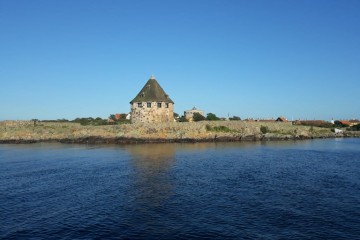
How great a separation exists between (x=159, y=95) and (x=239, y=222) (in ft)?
165

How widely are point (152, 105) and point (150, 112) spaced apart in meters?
1.36

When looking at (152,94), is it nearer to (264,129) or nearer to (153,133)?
(153,133)

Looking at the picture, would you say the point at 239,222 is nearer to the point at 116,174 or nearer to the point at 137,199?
the point at 137,199

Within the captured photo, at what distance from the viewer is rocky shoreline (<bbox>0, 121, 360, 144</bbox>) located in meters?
58.8

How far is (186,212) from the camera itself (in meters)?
16.6

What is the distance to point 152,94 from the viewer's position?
210 feet

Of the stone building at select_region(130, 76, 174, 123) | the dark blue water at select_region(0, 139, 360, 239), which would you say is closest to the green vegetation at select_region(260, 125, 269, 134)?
the stone building at select_region(130, 76, 174, 123)

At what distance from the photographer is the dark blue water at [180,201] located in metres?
14.1

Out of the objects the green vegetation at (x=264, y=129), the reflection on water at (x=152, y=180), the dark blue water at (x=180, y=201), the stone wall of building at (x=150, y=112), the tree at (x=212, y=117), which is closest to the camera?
the dark blue water at (x=180, y=201)

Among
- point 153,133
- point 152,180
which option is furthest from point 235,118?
point 152,180

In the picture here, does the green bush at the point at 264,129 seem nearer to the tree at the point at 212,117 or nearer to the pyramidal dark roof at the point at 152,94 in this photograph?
the tree at the point at 212,117

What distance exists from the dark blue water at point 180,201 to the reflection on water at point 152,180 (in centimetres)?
6

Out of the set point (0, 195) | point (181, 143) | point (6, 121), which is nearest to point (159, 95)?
point (181, 143)

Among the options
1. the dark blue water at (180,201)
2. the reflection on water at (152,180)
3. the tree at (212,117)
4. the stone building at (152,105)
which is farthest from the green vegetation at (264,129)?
the dark blue water at (180,201)
